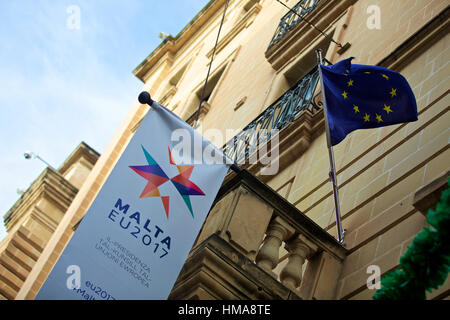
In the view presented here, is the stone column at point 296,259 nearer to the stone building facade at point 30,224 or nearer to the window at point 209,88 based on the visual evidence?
the window at point 209,88

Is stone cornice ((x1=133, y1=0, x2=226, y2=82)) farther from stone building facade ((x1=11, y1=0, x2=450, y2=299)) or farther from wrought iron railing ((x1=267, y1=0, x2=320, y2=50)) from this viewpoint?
stone building facade ((x1=11, y1=0, x2=450, y2=299))

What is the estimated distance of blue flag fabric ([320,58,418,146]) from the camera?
296 inches

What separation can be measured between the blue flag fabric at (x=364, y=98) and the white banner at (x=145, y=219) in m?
1.60

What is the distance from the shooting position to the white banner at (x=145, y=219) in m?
5.67

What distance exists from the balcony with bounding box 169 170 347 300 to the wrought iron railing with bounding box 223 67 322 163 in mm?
3587

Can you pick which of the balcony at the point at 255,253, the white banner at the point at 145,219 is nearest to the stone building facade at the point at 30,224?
the white banner at the point at 145,219

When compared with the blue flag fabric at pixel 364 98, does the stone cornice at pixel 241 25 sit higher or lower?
higher

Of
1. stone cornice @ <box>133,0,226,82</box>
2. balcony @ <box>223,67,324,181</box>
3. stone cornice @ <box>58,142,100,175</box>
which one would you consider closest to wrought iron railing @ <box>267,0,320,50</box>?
balcony @ <box>223,67,324,181</box>

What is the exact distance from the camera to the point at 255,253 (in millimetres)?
6402

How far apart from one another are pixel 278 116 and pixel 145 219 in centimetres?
566
